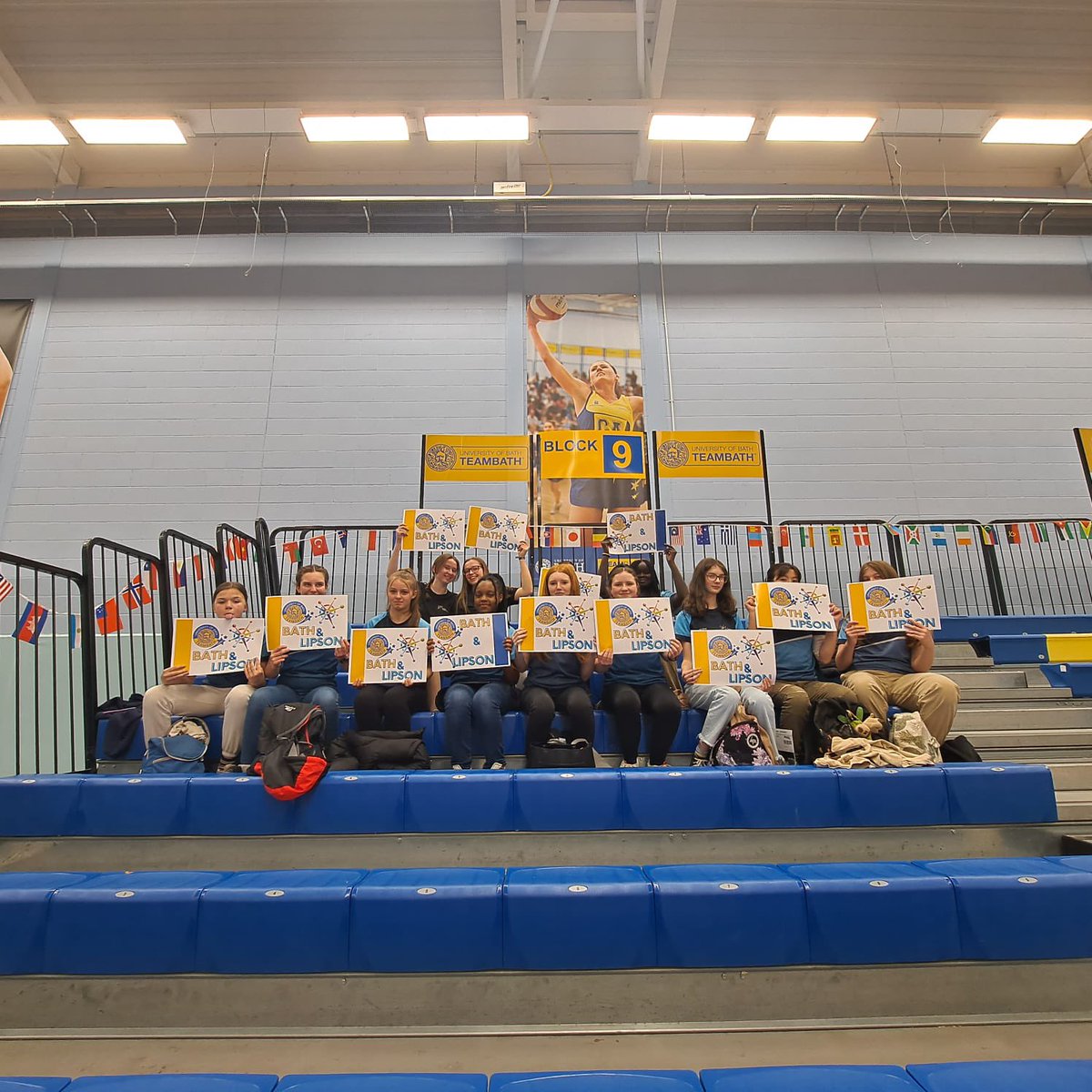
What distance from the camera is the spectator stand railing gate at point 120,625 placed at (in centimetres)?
347

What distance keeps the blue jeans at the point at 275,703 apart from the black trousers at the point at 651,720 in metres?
1.43

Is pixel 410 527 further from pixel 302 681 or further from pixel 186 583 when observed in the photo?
pixel 186 583

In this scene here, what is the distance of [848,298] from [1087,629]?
427cm

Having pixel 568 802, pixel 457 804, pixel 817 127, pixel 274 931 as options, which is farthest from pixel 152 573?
pixel 817 127

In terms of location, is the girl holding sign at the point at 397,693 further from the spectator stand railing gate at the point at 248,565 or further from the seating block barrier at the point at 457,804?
the spectator stand railing gate at the point at 248,565

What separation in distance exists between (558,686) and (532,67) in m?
6.14

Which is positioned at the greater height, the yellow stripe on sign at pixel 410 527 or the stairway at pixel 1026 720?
the yellow stripe on sign at pixel 410 527

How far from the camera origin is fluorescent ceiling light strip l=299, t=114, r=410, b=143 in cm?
581

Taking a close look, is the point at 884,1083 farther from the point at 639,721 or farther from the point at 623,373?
the point at 623,373

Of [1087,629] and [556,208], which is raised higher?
[556,208]

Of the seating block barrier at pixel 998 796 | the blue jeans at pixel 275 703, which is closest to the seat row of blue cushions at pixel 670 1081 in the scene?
the seating block barrier at pixel 998 796

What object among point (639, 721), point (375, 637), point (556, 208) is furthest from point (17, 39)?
point (639, 721)

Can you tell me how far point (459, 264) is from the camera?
24.6 ft

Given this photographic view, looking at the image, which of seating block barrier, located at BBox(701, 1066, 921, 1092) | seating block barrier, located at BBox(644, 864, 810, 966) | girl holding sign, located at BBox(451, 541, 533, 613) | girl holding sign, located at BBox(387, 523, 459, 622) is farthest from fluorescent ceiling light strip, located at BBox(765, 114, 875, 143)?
seating block barrier, located at BBox(701, 1066, 921, 1092)
